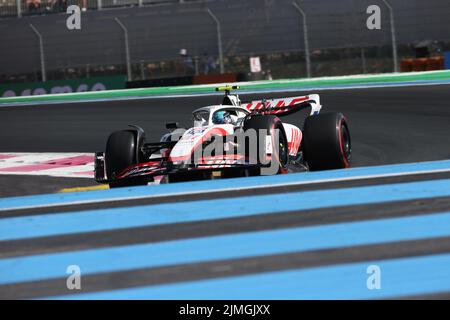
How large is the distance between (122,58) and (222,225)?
1019 inches

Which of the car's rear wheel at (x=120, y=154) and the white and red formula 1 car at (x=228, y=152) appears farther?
the car's rear wheel at (x=120, y=154)

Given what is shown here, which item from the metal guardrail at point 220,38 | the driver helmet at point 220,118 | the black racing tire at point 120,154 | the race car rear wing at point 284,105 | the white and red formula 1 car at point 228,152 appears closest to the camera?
the white and red formula 1 car at point 228,152

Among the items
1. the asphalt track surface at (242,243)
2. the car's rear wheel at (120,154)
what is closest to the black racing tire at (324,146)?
the car's rear wheel at (120,154)

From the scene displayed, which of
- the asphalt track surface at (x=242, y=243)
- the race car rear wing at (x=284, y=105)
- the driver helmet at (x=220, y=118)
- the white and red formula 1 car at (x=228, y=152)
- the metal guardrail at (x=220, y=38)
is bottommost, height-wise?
the asphalt track surface at (x=242, y=243)

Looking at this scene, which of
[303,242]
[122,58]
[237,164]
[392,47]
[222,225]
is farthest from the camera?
[122,58]

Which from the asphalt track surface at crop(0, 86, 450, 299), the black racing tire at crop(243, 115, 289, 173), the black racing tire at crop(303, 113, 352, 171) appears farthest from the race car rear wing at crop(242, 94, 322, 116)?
the asphalt track surface at crop(0, 86, 450, 299)

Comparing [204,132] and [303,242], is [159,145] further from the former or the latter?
[303,242]

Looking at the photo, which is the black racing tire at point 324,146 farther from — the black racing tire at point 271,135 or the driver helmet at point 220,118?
Result: the driver helmet at point 220,118

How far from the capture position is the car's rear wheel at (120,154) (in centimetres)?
848

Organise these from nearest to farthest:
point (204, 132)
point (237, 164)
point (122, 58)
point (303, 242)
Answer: point (303, 242) < point (237, 164) < point (204, 132) < point (122, 58)

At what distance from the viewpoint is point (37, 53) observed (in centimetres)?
3112

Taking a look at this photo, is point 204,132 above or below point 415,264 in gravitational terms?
above

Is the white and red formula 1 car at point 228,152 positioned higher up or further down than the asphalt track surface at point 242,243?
higher up
